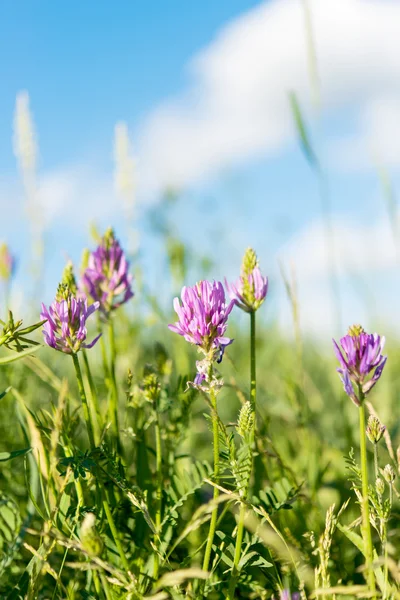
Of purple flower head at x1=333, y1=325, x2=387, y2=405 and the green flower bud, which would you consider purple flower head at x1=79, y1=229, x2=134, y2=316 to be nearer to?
the green flower bud

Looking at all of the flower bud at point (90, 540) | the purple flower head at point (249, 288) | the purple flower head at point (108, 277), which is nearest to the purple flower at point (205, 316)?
the purple flower head at point (249, 288)

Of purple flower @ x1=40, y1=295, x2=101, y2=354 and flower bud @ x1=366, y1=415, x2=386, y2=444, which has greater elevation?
purple flower @ x1=40, y1=295, x2=101, y2=354

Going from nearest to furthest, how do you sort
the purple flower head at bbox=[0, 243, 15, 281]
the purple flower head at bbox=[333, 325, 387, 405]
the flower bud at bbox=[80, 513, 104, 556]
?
the flower bud at bbox=[80, 513, 104, 556] < the purple flower head at bbox=[333, 325, 387, 405] < the purple flower head at bbox=[0, 243, 15, 281]

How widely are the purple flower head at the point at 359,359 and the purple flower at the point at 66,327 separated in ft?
1.61

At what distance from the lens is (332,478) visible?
230 cm

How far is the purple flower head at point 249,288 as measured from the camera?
129 cm

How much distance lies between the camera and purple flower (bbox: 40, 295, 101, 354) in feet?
3.98

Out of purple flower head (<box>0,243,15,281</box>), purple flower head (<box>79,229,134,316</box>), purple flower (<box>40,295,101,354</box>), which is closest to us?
purple flower (<box>40,295,101,354</box>)

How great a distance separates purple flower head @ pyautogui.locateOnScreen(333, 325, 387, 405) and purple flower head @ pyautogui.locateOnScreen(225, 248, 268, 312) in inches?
9.6

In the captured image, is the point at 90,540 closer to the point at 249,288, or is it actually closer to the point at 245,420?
the point at 245,420

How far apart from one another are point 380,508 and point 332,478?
1.23 m

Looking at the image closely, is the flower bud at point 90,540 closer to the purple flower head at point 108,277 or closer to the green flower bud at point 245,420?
the green flower bud at point 245,420

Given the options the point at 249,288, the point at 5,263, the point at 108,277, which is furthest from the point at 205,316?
the point at 5,263

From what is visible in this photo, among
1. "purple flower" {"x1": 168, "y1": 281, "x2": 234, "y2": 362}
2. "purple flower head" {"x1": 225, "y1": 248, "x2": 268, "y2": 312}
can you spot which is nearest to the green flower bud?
"purple flower" {"x1": 168, "y1": 281, "x2": 234, "y2": 362}
